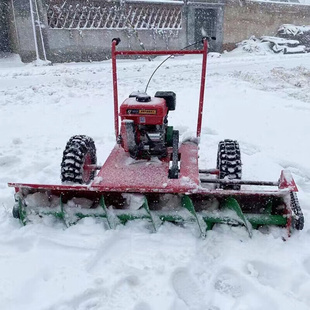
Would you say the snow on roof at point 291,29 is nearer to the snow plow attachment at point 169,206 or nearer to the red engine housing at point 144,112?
the red engine housing at point 144,112

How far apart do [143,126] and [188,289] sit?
5.58 feet

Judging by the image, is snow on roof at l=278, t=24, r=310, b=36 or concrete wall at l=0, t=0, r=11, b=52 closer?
concrete wall at l=0, t=0, r=11, b=52

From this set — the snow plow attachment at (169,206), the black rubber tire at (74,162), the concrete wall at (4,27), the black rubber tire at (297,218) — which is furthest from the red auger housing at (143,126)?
the concrete wall at (4,27)

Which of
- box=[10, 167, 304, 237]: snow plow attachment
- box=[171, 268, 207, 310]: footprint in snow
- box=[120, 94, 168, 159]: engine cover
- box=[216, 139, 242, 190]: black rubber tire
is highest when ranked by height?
box=[120, 94, 168, 159]: engine cover

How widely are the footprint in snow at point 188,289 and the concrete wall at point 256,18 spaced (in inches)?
781

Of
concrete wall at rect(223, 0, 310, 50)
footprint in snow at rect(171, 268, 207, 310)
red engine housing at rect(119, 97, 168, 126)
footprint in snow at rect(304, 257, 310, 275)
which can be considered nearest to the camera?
footprint in snow at rect(171, 268, 207, 310)

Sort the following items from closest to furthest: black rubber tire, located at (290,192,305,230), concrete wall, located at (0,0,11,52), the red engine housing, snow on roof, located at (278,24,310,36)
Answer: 1. black rubber tire, located at (290,192,305,230)
2. the red engine housing
3. concrete wall, located at (0,0,11,52)
4. snow on roof, located at (278,24,310,36)

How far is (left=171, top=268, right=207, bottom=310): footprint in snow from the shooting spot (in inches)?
86.1

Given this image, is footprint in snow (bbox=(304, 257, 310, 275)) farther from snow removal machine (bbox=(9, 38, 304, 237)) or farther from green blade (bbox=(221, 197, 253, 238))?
green blade (bbox=(221, 197, 253, 238))

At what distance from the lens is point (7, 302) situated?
2.14 meters

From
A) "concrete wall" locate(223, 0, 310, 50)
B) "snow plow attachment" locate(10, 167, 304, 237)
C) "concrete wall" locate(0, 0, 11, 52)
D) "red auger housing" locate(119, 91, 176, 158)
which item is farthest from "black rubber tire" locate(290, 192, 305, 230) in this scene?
"concrete wall" locate(223, 0, 310, 50)

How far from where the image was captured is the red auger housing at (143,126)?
10.7ft

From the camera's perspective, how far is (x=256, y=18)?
2153 centimetres

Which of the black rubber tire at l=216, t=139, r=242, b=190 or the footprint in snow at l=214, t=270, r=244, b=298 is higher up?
the black rubber tire at l=216, t=139, r=242, b=190
